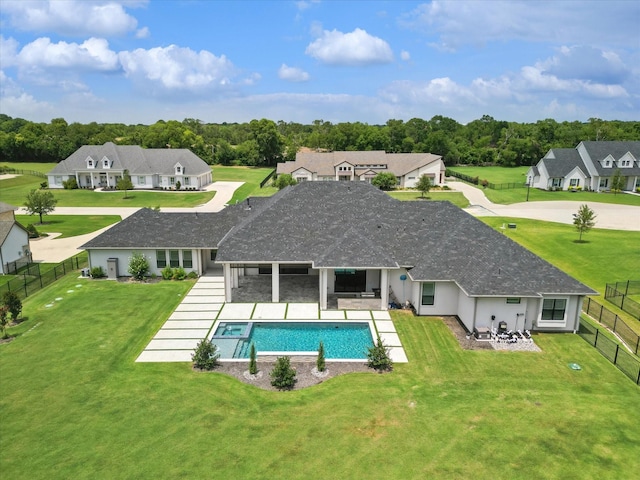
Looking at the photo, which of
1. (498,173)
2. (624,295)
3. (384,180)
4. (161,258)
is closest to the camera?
(624,295)

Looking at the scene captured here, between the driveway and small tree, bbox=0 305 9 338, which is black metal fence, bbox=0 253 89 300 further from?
small tree, bbox=0 305 9 338

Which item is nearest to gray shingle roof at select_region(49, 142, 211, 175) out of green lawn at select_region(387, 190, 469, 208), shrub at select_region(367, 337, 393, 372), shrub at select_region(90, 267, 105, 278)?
green lawn at select_region(387, 190, 469, 208)

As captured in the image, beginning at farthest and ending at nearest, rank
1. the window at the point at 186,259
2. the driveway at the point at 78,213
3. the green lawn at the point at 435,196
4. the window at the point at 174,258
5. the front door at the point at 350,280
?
the green lawn at the point at 435,196 < the driveway at the point at 78,213 < the window at the point at 186,259 < the window at the point at 174,258 < the front door at the point at 350,280

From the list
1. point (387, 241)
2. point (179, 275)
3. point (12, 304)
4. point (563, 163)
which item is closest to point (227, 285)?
point (179, 275)

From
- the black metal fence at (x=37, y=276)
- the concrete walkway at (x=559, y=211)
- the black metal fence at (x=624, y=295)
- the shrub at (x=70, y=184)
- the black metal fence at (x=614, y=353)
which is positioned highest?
the shrub at (x=70, y=184)

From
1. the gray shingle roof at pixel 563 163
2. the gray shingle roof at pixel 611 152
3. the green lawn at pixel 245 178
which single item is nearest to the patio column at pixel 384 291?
the green lawn at pixel 245 178

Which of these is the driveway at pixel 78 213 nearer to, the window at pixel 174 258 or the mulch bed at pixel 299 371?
the window at pixel 174 258

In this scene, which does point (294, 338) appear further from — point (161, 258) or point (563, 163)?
point (563, 163)
